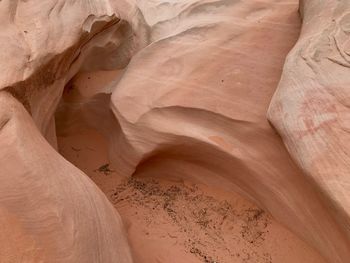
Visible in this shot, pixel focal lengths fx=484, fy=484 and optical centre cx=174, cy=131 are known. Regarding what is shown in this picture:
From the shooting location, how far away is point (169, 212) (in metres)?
2.40

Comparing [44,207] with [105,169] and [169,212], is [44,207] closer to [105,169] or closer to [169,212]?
[169,212]

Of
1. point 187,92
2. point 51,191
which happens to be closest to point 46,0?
point 187,92

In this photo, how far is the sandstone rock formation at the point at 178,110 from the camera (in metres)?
1.79

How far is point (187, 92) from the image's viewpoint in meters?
2.41

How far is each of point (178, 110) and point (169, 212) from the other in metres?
0.51

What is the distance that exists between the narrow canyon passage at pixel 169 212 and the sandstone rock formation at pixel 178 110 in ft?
0.17

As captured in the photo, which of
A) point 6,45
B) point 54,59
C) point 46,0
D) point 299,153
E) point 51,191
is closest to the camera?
point 51,191

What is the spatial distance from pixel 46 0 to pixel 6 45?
44 cm

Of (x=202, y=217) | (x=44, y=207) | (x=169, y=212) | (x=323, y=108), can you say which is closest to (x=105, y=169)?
(x=169, y=212)

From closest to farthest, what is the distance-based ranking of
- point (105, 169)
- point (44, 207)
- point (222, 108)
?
1. point (44, 207)
2. point (222, 108)
3. point (105, 169)

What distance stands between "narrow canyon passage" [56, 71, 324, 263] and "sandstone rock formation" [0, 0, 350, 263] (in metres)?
0.05

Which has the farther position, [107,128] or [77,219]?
[107,128]

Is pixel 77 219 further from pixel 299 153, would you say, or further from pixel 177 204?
pixel 299 153

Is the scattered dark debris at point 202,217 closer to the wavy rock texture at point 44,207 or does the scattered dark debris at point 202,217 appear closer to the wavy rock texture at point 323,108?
the wavy rock texture at point 323,108
